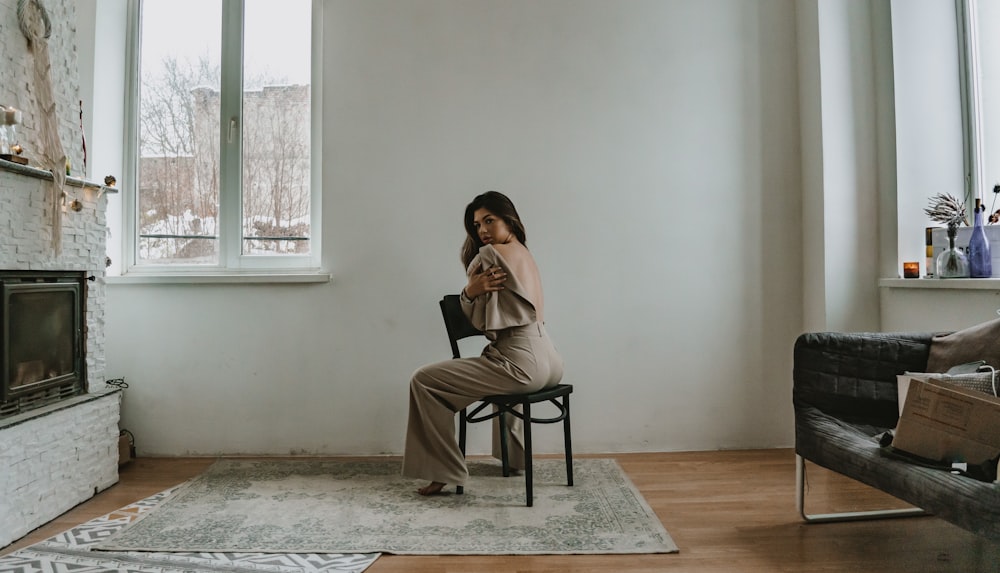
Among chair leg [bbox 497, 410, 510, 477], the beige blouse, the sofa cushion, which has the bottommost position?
chair leg [bbox 497, 410, 510, 477]

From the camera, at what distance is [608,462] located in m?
3.01

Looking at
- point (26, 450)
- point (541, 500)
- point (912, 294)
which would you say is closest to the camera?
point (26, 450)

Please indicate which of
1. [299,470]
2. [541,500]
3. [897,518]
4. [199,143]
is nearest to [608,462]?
[541,500]

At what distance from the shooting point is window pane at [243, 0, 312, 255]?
335cm

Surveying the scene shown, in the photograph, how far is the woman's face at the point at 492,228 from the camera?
A: 2.67 metres

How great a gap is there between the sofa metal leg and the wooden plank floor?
0.08 feet

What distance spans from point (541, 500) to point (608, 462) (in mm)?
652

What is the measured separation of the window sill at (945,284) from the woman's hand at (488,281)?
1.87 meters

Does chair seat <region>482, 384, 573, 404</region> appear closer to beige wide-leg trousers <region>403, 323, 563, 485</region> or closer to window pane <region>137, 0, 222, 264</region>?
beige wide-leg trousers <region>403, 323, 563, 485</region>

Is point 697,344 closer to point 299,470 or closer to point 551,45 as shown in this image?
point 551,45

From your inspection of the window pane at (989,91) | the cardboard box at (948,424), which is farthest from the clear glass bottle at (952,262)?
the cardboard box at (948,424)

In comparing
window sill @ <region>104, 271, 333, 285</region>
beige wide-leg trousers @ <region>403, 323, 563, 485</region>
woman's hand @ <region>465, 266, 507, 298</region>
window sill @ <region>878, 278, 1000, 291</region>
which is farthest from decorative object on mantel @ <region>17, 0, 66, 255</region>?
window sill @ <region>878, 278, 1000, 291</region>

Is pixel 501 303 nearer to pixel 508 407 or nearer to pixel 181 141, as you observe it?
pixel 508 407

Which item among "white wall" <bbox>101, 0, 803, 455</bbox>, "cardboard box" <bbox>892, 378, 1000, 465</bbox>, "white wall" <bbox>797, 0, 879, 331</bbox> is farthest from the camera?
"white wall" <bbox>101, 0, 803, 455</bbox>
